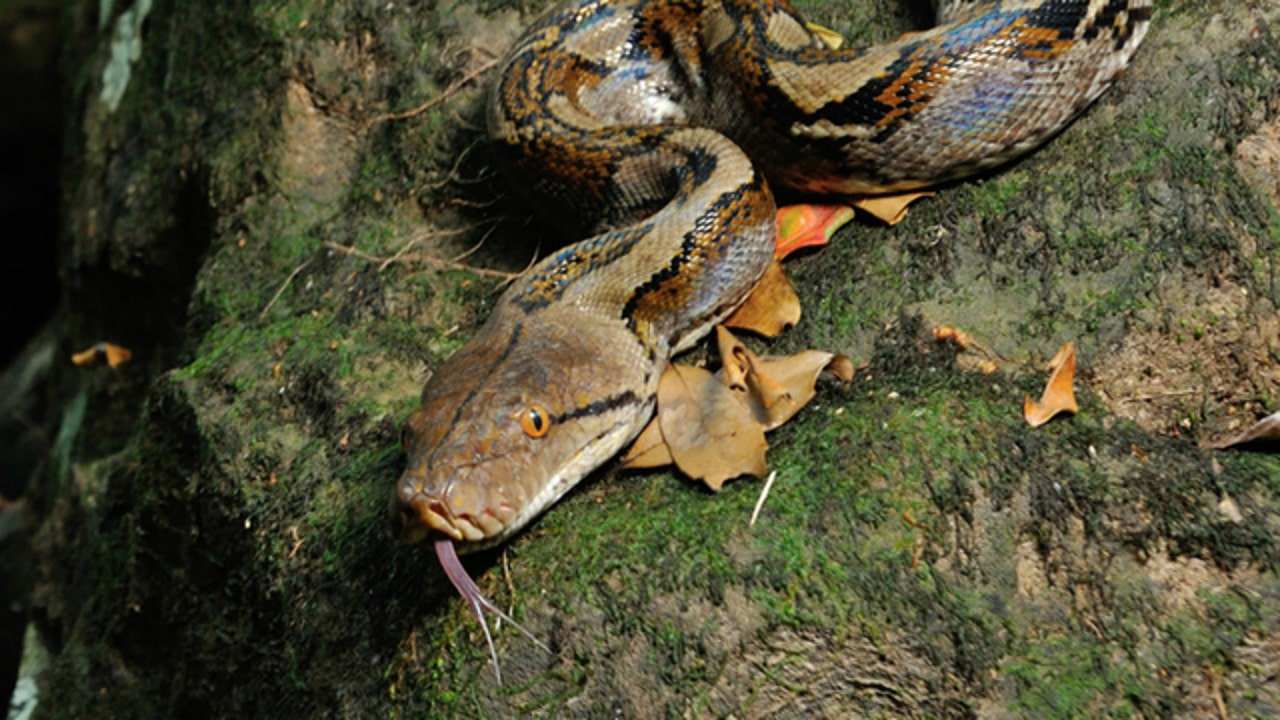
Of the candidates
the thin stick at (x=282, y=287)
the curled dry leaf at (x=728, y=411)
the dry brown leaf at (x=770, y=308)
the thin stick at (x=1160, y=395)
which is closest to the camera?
the curled dry leaf at (x=728, y=411)

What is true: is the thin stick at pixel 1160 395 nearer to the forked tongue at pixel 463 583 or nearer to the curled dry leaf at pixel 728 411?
the curled dry leaf at pixel 728 411

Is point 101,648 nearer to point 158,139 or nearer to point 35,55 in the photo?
point 158,139

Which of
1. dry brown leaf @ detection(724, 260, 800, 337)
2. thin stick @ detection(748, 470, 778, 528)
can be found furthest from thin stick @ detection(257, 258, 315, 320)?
thin stick @ detection(748, 470, 778, 528)

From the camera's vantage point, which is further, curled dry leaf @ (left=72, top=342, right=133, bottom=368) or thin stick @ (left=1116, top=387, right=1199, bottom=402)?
curled dry leaf @ (left=72, top=342, right=133, bottom=368)

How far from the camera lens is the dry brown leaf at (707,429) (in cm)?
385

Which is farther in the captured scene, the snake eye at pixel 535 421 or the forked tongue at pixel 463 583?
the snake eye at pixel 535 421

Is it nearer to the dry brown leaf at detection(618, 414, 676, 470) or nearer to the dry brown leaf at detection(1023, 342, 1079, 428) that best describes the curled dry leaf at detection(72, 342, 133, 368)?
the dry brown leaf at detection(618, 414, 676, 470)

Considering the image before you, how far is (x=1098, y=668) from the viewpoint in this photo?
134 inches

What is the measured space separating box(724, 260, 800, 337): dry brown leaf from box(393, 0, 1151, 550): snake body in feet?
0.21

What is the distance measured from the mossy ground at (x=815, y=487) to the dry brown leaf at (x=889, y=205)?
0.19 feet

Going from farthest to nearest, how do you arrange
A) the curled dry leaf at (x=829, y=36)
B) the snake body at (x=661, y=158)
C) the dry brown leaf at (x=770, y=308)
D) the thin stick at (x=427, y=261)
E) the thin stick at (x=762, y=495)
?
1. the curled dry leaf at (x=829, y=36)
2. the thin stick at (x=427, y=261)
3. the dry brown leaf at (x=770, y=308)
4. the snake body at (x=661, y=158)
5. the thin stick at (x=762, y=495)

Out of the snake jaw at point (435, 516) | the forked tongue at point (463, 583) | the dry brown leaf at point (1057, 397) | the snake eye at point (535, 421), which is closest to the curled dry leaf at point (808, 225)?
the dry brown leaf at point (1057, 397)

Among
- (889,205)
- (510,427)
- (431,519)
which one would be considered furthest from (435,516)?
(889,205)

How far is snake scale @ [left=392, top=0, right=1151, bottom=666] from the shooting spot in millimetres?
3764
